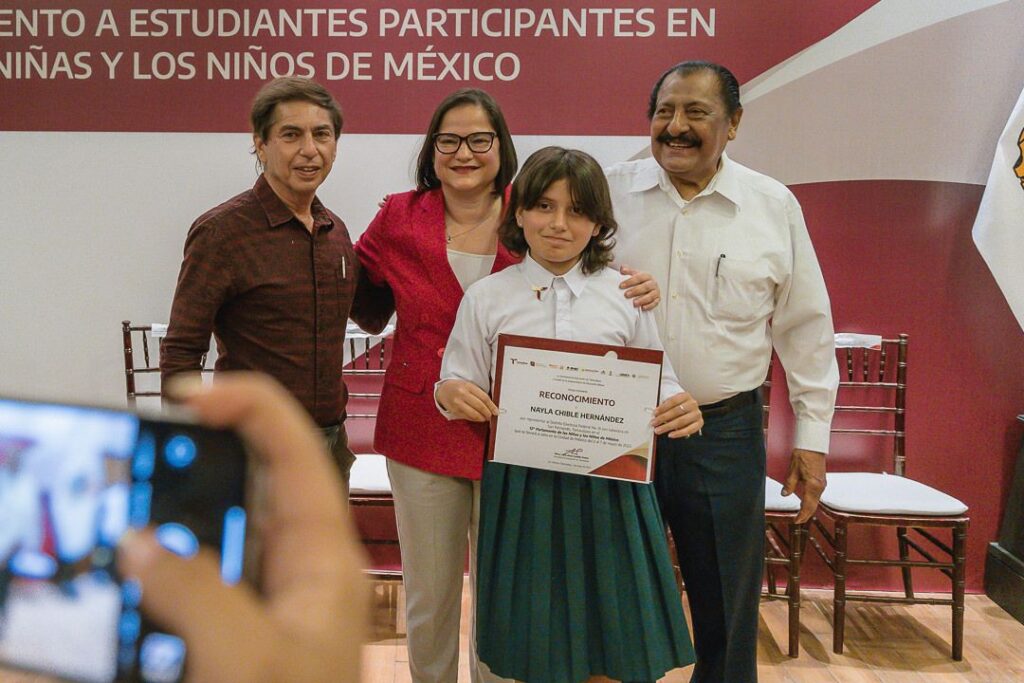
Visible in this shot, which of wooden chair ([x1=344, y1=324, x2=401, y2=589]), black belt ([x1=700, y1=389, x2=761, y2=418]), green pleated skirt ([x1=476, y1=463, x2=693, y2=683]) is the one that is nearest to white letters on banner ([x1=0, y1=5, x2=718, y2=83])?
wooden chair ([x1=344, y1=324, x2=401, y2=589])

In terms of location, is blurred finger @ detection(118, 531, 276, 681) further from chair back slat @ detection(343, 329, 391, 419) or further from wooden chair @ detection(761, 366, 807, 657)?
chair back slat @ detection(343, 329, 391, 419)

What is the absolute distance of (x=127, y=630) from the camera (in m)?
0.24

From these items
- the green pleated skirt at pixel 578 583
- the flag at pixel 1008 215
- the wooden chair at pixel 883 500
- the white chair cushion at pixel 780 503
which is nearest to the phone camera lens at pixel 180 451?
the green pleated skirt at pixel 578 583

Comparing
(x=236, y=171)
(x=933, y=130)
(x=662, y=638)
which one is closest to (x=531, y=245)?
(x=662, y=638)

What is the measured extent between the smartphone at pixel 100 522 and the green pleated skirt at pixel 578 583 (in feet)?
4.39

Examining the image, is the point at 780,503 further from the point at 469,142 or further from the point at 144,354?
the point at 144,354

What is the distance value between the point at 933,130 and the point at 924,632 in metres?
1.80

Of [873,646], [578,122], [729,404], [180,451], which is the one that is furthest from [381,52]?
[180,451]

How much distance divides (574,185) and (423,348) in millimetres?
511

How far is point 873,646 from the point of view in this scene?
8.68 feet

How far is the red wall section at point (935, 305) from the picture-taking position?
289 centimetres

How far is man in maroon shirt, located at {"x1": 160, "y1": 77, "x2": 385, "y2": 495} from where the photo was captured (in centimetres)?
167

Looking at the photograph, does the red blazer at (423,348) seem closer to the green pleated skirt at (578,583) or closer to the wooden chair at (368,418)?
the green pleated skirt at (578,583)

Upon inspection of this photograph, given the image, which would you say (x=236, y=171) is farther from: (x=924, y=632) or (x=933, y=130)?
(x=924, y=632)
